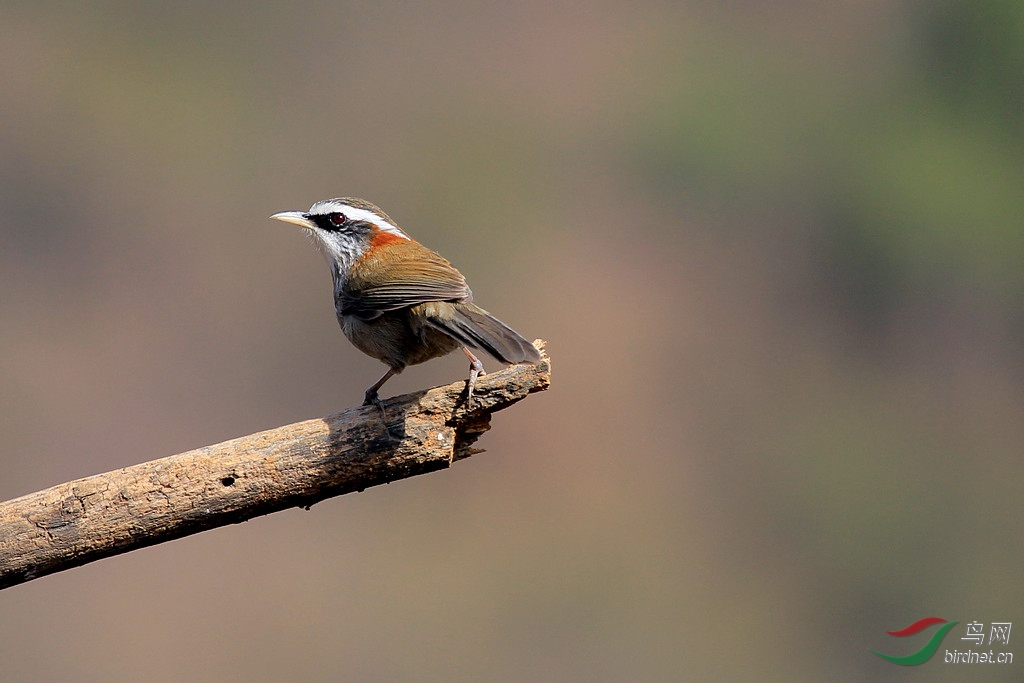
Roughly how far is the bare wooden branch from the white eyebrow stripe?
59.4 inches

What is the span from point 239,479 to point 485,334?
3.93ft

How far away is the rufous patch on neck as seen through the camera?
503 cm

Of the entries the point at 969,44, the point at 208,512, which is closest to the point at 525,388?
the point at 208,512

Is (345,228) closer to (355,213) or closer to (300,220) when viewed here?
(355,213)

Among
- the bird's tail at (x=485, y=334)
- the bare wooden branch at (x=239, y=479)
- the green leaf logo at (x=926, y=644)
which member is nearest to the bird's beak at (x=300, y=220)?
the bird's tail at (x=485, y=334)

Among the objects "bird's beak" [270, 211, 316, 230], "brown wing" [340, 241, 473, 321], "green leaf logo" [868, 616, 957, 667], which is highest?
"bird's beak" [270, 211, 316, 230]

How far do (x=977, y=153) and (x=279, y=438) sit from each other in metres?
14.2

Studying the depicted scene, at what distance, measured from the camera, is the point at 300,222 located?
506 centimetres

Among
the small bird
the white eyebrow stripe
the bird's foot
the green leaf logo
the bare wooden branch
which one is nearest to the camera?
the bare wooden branch

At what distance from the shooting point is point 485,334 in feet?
13.1

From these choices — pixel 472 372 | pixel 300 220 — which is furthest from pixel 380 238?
pixel 472 372

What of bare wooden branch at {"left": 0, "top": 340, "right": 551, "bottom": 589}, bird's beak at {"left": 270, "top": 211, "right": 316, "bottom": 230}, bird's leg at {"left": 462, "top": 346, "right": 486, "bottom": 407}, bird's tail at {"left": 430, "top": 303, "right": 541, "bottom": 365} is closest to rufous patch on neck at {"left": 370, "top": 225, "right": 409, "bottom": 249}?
bird's beak at {"left": 270, "top": 211, "right": 316, "bottom": 230}

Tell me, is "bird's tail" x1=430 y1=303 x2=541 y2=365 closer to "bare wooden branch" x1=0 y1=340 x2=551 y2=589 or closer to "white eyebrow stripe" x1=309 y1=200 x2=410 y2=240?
"bare wooden branch" x1=0 y1=340 x2=551 y2=589

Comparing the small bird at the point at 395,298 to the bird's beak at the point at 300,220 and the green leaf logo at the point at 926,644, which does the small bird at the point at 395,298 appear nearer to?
the bird's beak at the point at 300,220
